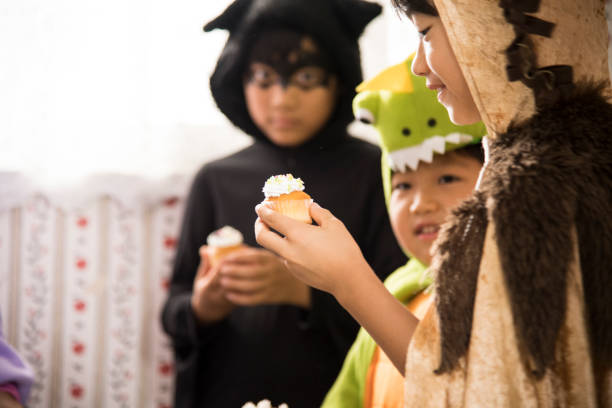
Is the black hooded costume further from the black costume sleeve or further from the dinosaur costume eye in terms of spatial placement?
the dinosaur costume eye

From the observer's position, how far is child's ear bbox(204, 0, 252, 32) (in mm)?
871

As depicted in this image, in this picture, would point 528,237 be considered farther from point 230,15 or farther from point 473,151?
point 230,15

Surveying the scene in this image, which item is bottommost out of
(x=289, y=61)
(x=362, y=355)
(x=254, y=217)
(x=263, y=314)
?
(x=263, y=314)

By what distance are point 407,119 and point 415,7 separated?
183 mm

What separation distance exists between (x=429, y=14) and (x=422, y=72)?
0.05 metres

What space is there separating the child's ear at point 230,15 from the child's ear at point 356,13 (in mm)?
147

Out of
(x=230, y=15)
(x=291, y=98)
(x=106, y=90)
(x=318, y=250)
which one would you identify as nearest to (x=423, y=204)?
(x=318, y=250)

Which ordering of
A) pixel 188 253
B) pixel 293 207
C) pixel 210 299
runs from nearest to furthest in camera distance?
pixel 293 207, pixel 210 299, pixel 188 253

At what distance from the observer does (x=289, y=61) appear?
884mm

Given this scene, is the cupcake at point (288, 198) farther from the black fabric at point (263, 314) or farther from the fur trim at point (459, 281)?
the black fabric at point (263, 314)

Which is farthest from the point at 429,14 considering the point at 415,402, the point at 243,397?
the point at 243,397

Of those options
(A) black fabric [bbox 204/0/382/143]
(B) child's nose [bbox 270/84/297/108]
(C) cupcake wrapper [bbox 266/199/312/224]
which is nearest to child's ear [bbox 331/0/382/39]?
(A) black fabric [bbox 204/0/382/143]

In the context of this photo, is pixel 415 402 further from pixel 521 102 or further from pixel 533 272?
pixel 521 102

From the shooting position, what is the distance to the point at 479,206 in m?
0.41
